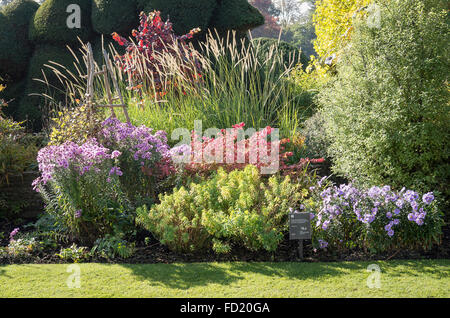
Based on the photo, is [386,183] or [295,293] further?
[386,183]

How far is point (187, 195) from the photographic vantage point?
13.7 ft

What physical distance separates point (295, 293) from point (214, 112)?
11.9 feet

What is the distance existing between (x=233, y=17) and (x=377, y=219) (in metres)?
6.45

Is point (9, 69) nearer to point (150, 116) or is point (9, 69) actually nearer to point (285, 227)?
point (150, 116)

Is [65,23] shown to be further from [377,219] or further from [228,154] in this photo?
[377,219]

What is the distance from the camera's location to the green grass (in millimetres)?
3145

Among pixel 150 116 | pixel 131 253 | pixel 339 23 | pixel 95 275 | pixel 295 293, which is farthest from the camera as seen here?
pixel 339 23

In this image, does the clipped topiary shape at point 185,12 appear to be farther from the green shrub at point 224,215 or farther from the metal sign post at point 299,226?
the metal sign post at point 299,226

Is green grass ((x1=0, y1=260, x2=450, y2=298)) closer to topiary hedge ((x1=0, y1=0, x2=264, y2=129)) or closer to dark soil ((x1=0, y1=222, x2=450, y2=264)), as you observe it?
dark soil ((x1=0, y1=222, x2=450, y2=264))

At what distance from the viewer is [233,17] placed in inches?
356

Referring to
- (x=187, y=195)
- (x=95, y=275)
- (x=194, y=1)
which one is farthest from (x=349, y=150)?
(x=194, y=1)

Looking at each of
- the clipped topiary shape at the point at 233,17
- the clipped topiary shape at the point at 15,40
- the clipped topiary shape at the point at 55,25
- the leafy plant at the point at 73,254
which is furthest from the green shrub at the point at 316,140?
the clipped topiary shape at the point at 15,40

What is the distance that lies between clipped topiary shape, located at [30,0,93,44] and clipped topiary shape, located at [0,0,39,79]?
247mm

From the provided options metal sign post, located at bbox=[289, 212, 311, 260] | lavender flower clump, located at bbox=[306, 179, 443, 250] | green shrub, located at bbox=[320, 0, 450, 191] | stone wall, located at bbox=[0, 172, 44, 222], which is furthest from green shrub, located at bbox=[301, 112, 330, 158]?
stone wall, located at bbox=[0, 172, 44, 222]
